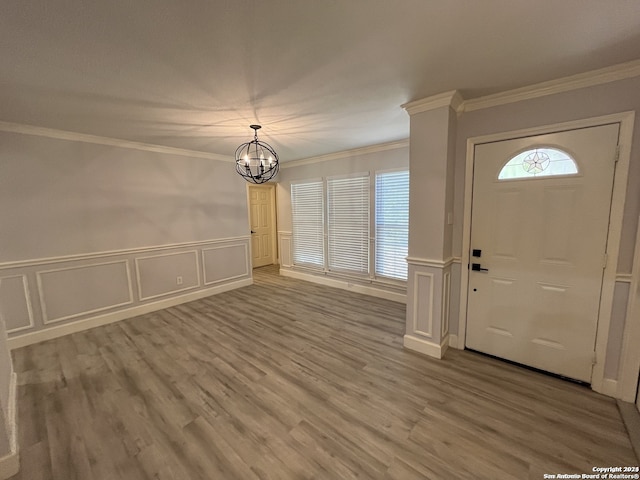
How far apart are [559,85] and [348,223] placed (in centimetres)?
312

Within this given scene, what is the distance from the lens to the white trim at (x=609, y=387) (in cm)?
202

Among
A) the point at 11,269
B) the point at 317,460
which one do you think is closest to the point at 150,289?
the point at 11,269

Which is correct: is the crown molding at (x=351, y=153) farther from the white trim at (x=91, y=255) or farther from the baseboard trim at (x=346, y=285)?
the baseboard trim at (x=346, y=285)

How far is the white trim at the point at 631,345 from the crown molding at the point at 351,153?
274 cm

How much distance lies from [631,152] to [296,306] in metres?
3.80

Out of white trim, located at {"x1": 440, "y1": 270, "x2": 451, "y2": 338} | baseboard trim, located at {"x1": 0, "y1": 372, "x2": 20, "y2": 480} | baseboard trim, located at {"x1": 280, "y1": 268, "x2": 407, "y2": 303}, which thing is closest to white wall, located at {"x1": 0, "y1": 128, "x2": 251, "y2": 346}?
baseboard trim, located at {"x1": 280, "y1": 268, "x2": 407, "y2": 303}

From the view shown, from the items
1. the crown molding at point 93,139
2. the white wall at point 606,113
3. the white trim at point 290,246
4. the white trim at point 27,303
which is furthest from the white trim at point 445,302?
the white trim at point 27,303

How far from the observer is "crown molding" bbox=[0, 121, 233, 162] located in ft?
9.25

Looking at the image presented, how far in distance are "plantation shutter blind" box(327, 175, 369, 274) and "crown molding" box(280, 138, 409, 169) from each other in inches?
15.9

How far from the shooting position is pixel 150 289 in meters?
3.96

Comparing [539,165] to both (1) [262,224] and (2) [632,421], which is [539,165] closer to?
(2) [632,421]

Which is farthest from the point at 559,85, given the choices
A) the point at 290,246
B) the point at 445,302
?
the point at 290,246

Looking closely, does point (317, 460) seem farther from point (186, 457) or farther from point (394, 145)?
point (394, 145)

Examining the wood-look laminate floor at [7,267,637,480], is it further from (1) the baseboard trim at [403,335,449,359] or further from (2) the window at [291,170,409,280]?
(2) the window at [291,170,409,280]
